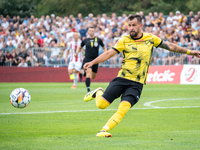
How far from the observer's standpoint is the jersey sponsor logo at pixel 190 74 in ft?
66.3

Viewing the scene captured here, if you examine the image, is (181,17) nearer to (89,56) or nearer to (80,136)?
(89,56)

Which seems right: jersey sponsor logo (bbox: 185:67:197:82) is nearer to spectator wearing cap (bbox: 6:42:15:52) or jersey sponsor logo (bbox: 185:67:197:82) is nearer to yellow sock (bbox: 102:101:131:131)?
spectator wearing cap (bbox: 6:42:15:52)

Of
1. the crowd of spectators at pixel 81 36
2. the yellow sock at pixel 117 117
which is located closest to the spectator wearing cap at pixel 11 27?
the crowd of spectators at pixel 81 36

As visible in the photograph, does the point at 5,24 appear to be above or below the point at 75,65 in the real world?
above

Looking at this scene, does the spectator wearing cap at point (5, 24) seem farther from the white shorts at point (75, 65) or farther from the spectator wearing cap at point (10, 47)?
the white shorts at point (75, 65)

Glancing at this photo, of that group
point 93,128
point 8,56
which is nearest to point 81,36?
point 8,56

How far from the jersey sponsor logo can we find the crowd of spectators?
3.56 ft

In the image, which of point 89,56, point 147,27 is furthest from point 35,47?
point 89,56

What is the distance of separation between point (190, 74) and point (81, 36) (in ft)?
26.1

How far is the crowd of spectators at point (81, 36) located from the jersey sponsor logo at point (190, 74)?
42.7 inches

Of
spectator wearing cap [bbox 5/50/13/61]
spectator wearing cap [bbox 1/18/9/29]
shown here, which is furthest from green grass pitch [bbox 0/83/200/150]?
spectator wearing cap [bbox 1/18/9/29]

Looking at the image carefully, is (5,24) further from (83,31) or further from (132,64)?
(132,64)

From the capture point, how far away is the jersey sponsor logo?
66.3 ft

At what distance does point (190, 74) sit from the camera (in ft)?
67.6
